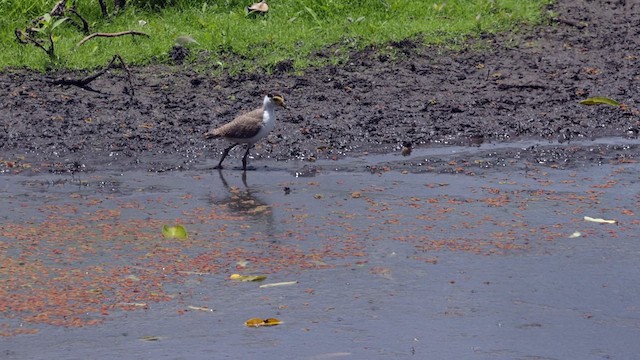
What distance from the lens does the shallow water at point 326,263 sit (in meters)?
6.49

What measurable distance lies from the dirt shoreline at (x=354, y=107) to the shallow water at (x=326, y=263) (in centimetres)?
50

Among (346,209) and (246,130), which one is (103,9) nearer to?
(246,130)

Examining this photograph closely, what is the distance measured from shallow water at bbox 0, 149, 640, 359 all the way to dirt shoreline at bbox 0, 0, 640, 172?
504mm

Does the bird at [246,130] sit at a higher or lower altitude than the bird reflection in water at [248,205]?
higher

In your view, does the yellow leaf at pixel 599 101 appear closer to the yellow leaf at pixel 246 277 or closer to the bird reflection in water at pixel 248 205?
the bird reflection in water at pixel 248 205

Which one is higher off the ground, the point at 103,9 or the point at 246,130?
the point at 103,9

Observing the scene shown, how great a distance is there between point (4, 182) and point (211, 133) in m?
1.73

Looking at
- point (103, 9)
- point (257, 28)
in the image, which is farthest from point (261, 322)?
point (103, 9)

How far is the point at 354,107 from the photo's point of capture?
1170cm

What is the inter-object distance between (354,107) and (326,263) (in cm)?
411

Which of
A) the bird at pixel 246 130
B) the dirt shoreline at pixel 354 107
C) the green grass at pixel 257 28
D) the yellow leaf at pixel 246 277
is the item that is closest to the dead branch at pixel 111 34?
the green grass at pixel 257 28

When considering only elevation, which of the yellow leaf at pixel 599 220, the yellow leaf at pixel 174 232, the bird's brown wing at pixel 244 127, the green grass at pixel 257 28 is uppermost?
the green grass at pixel 257 28

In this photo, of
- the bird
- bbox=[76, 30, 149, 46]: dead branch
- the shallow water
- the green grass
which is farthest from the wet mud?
bbox=[76, 30, 149, 46]: dead branch

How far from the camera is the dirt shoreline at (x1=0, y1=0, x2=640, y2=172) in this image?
10.6m
